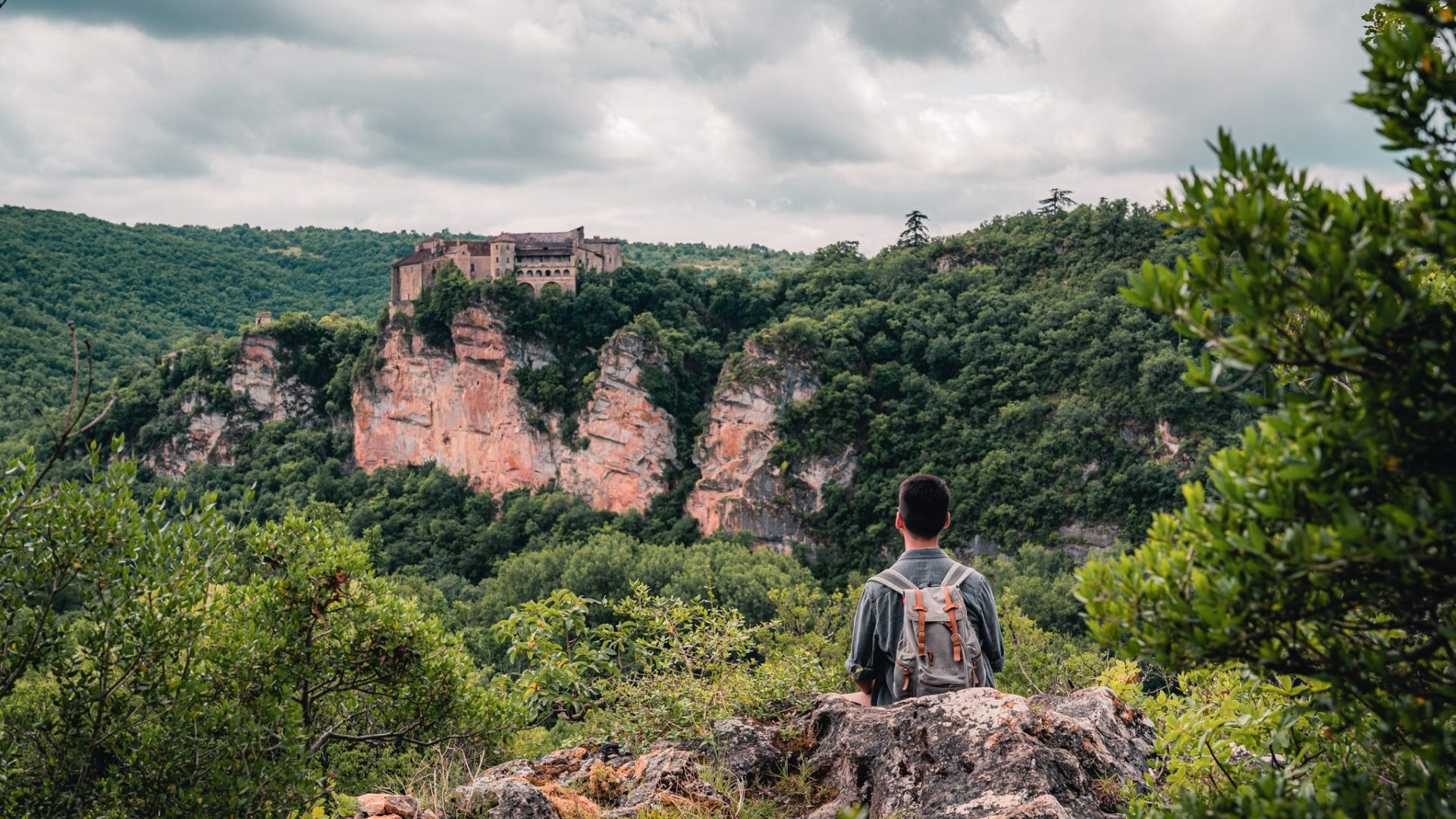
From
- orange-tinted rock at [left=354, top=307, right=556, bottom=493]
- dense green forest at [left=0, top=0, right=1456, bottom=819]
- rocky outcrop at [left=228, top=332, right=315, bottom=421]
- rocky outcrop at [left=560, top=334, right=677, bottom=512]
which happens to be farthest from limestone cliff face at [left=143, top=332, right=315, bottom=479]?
dense green forest at [left=0, top=0, right=1456, bottom=819]

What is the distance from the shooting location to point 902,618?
453 cm

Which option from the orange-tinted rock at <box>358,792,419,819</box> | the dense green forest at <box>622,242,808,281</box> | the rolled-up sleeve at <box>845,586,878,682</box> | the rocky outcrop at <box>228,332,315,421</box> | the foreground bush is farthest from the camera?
the dense green forest at <box>622,242,808,281</box>

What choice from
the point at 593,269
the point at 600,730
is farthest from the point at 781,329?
the point at 600,730

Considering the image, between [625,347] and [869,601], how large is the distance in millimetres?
50661

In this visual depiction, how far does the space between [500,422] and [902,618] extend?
5393 centimetres

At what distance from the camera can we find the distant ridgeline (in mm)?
48875

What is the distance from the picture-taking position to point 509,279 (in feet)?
183

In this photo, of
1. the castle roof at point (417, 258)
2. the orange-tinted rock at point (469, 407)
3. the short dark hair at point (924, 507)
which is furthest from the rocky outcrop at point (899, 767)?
the castle roof at point (417, 258)

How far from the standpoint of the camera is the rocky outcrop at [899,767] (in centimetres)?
412

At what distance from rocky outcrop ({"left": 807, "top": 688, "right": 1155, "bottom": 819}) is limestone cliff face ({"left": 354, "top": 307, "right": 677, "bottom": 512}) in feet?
166

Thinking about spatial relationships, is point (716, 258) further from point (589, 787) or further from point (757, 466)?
point (589, 787)

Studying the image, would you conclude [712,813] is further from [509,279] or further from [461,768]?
[509,279]

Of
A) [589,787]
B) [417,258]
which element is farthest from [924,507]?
[417,258]

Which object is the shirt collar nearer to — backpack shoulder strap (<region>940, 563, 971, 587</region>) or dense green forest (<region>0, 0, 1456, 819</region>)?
backpack shoulder strap (<region>940, 563, 971, 587</region>)
